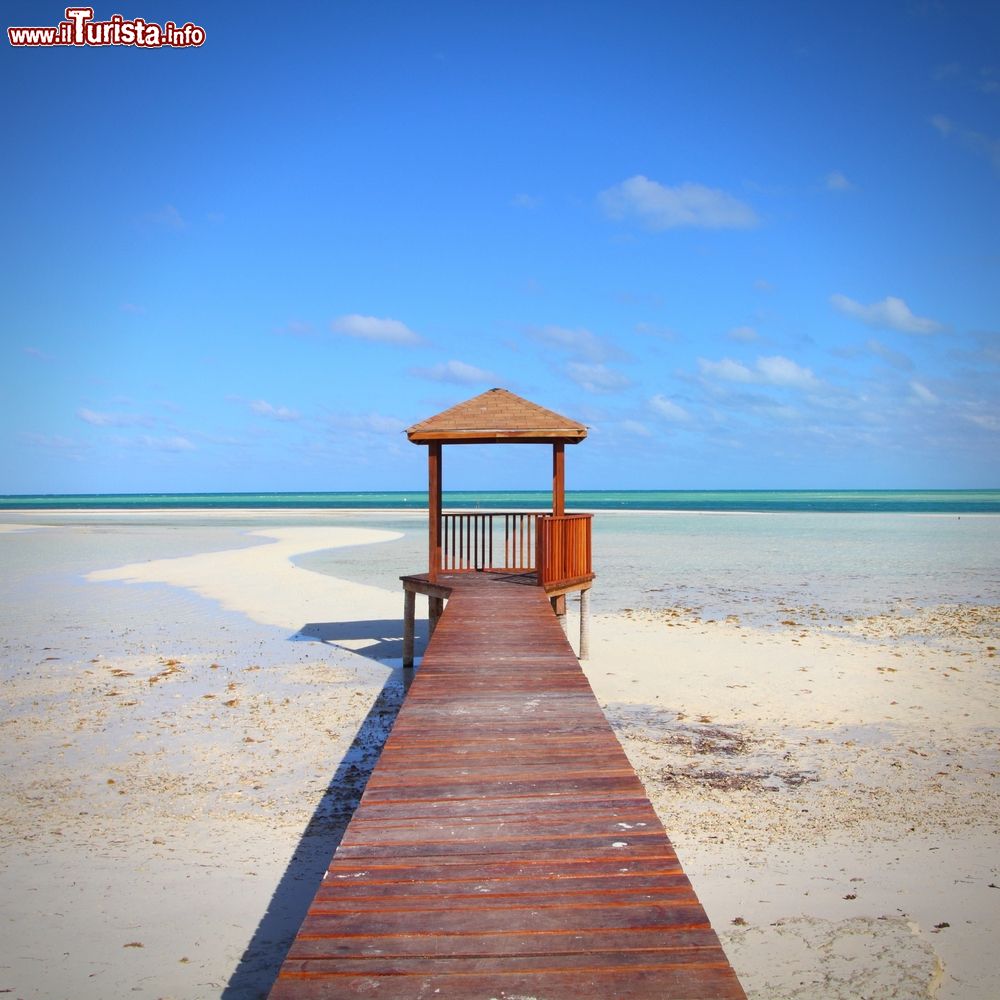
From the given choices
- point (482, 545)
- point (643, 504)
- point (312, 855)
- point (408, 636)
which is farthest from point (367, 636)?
point (643, 504)

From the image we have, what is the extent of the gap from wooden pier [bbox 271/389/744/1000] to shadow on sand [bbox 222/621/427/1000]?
35.3 inches

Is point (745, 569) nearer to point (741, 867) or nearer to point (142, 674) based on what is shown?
point (142, 674)

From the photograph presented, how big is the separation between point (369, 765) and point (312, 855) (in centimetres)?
184

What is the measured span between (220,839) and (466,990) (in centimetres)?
358

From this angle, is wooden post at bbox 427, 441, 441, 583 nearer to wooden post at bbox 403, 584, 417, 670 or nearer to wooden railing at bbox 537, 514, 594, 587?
wooden post at bbox 403, 584, 417, 670

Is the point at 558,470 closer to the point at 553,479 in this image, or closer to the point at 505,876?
the point at 553,479

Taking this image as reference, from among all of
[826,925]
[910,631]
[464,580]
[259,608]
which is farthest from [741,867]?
[259,608]

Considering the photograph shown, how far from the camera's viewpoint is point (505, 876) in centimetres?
352

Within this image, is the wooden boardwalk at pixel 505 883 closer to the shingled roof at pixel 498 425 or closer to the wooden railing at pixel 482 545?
the shingled roof at pixel 498 425

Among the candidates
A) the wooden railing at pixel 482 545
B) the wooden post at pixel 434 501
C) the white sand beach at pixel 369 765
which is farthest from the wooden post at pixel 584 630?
the wooden post at pixel 434 501

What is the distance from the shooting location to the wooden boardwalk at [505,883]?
283cm

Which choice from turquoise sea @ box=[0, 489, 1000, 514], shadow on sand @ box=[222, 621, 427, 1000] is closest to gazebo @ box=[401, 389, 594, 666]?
shadow on sand @ box=[222, 621, 427, 1000]

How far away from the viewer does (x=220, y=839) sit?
580cm

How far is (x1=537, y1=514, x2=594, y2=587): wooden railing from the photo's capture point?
1127 centimetres
